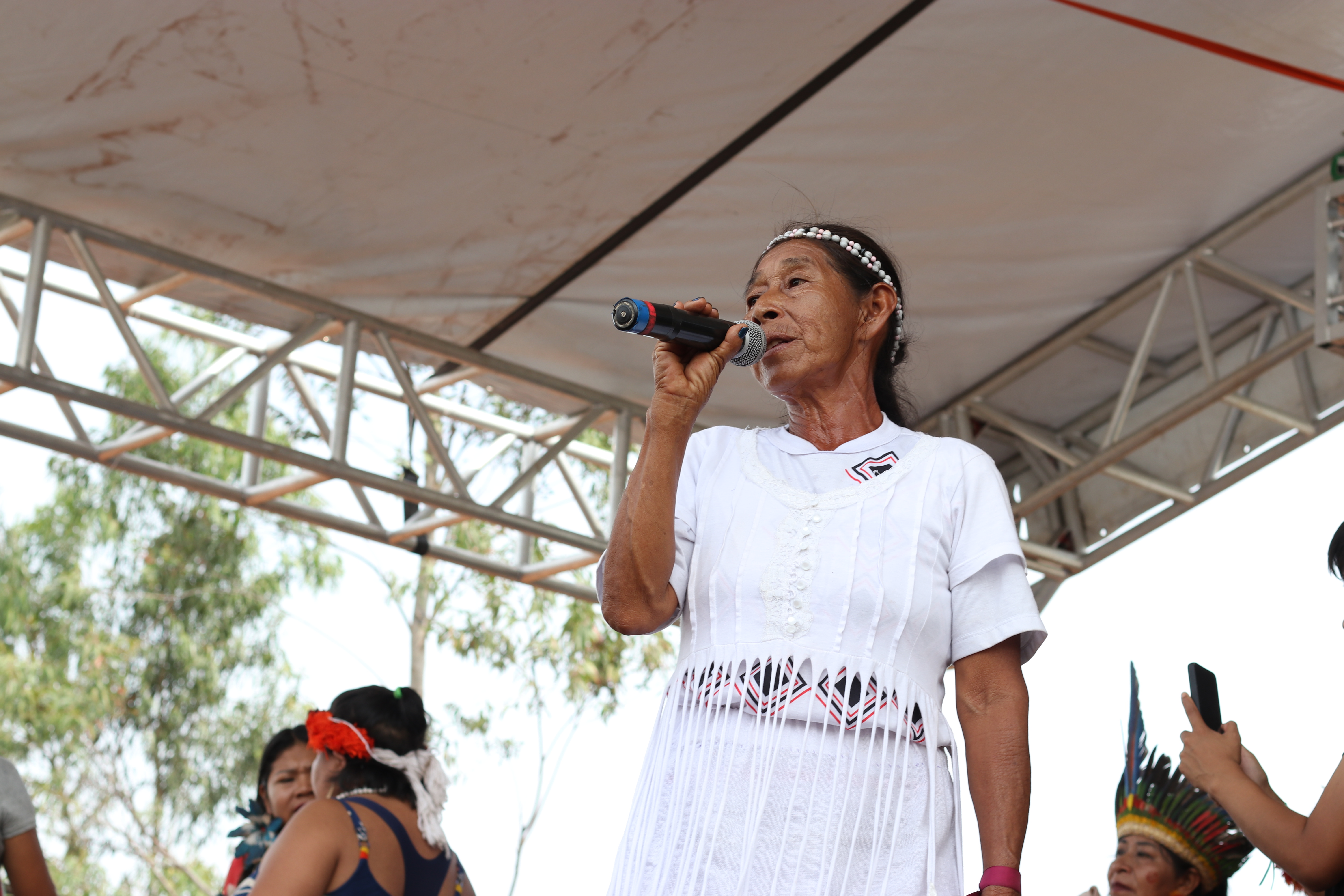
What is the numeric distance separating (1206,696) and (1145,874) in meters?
1.10

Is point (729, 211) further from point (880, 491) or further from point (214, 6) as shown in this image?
point (880, 491)

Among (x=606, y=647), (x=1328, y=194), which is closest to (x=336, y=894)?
(x=1328, y=194)

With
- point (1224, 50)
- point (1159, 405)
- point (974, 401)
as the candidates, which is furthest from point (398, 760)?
point (1159, 405)

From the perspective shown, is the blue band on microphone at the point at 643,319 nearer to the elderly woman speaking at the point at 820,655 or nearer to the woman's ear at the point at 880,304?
the elderly woman speaking at the point at 820,655

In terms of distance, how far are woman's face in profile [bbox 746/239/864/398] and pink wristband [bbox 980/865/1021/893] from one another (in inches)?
23.6

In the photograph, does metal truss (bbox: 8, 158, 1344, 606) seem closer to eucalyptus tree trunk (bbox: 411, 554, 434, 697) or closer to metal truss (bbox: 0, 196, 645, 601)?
metal truss (bbox: 0, 196, 645, 601)

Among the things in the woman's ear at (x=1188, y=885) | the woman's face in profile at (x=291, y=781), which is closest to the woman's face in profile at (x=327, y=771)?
the woman's face in profile at (x=291, y=781)

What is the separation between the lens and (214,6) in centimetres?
380

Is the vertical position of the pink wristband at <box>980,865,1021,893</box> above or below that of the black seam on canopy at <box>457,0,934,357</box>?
below

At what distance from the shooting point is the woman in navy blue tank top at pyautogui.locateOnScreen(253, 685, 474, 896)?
2.51 m

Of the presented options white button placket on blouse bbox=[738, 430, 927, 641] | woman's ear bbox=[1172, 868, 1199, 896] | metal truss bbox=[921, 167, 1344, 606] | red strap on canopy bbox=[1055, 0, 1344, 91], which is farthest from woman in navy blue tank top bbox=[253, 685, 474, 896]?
metal truss bbox=[921, 167, 1344, 606]

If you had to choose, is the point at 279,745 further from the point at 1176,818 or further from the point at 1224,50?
the point at 1224,50

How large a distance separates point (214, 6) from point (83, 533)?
944cm

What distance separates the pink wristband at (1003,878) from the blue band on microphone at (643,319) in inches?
26.0
